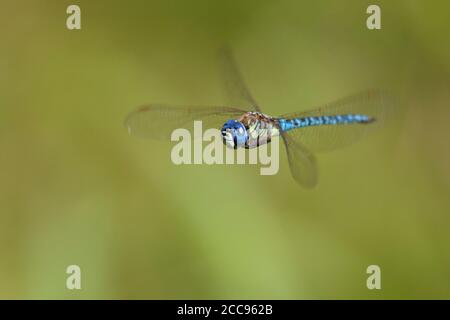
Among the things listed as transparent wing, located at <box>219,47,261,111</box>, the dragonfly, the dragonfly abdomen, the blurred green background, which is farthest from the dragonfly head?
the blurred green background

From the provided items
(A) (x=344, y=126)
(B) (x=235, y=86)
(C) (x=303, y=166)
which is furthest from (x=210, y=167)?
(C) (x=303, y=166)

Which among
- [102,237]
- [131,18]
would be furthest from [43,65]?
[102,237]

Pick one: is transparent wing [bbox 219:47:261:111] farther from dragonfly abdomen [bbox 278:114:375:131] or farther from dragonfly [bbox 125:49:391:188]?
dragonfly abdomen [bbox 278:114:375:131]

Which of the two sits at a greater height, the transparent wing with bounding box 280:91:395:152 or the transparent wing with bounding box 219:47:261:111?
the transparent wing with bounding box 219:47:261:111

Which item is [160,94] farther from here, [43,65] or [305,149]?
[305,149]

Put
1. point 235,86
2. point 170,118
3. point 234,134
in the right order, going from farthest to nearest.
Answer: point 235,86, point 170,118, point 234,134

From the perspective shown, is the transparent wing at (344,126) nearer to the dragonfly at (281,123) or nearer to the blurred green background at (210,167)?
the dragonfly at (281,123)

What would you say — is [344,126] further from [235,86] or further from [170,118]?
[170,118]
